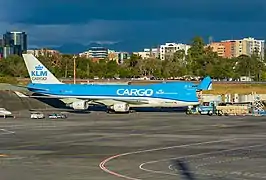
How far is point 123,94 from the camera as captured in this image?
105312 millimetres

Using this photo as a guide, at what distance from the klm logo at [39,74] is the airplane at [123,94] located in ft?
6.04

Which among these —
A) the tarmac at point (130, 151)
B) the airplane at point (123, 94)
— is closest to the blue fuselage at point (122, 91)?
the airplane at point (123, 94)

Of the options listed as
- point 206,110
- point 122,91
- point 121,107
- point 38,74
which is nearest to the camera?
point 206,110

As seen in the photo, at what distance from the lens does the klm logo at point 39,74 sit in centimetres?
11356

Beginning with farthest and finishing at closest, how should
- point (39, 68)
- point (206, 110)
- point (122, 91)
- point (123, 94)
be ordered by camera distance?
1. point (39, 68)
2. point (122, 91)
3. point (123, 94)
4. point (206, 110)

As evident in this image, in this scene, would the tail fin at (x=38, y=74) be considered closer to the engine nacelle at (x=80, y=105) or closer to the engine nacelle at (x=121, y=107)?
the engine nacelle at (x=80, y=105)

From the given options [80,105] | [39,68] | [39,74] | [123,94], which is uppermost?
[39,68]

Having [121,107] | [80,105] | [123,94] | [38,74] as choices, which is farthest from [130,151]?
[38,74]

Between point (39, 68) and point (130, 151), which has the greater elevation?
point (39, 68)

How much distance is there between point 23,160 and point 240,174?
1506 cm

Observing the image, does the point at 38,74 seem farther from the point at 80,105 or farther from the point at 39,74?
the point at 80,105

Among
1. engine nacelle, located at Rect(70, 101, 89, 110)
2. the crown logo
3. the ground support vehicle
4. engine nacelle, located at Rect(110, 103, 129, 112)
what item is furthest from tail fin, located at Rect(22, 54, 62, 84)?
the ground support vehicle

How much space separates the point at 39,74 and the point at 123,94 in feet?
59.2

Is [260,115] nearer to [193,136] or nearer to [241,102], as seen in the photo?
[241,102]
